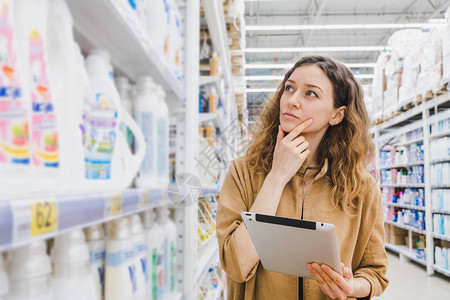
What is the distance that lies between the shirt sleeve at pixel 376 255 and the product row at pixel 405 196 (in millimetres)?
5351

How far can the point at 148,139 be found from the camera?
1123 mm

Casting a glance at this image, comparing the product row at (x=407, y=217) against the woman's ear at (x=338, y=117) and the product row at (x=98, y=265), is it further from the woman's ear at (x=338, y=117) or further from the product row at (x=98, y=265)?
the product row at (x=98, y=265)

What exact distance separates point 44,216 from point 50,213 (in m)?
0.01

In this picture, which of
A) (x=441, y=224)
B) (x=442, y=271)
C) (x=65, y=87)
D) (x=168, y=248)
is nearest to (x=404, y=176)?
(x=441, y=224)

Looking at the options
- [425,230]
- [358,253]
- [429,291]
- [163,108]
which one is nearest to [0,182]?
[163,108]

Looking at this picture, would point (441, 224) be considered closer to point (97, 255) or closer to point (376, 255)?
point (376, 255)

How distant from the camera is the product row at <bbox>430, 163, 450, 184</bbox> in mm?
5148

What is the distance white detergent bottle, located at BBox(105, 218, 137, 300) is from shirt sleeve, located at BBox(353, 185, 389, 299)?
739 mm

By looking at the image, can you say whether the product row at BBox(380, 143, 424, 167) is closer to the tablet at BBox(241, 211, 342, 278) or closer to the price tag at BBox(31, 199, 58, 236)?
the tablet at BBox(241, 211, 342, 278)

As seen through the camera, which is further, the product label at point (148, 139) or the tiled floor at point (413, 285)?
the tiled floor at point (413, 285)

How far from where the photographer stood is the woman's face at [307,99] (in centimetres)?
126

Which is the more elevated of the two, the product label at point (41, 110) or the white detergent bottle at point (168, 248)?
the product label at point (41, 110)

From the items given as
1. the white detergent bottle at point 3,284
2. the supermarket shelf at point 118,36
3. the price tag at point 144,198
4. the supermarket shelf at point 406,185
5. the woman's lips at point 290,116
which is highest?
the supermarket shelf at point 118,36

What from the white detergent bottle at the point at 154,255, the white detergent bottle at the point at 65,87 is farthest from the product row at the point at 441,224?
the white detergent bottle at the point at 65,87
